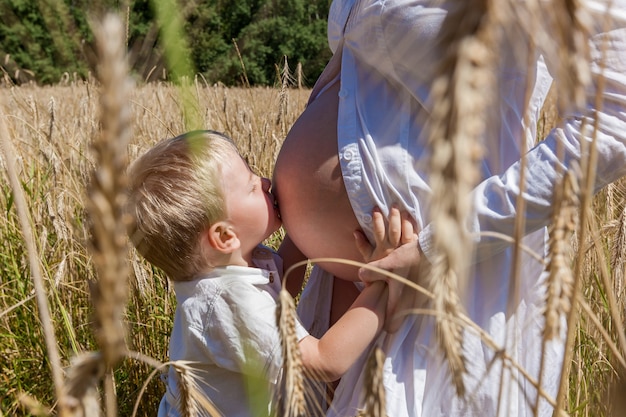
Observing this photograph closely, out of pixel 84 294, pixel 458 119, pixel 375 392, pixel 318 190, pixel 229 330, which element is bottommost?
pixel 84 294

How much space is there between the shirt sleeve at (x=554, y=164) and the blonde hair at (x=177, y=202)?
0.43 meters

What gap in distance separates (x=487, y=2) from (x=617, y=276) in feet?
3.98

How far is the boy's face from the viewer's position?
1.33 m

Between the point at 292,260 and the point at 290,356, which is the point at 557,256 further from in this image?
the point at 292,260

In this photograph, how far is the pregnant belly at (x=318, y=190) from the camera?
124cm

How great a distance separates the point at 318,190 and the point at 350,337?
10.4 inches

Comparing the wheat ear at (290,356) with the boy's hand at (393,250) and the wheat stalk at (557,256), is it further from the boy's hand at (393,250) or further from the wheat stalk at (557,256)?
the boy's hand at (393,250)

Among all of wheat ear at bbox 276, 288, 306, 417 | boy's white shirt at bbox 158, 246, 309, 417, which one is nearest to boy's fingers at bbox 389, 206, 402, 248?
boy's white shirt at bbox 158, 246, 309, 417

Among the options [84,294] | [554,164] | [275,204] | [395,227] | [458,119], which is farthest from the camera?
[84,294]

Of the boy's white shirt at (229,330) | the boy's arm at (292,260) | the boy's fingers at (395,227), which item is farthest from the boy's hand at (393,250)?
the boy's arm at (292,260)

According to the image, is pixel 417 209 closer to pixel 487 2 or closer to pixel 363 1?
pixel 363 1

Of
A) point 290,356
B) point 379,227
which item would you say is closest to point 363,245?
point 379,227

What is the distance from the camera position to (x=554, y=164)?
1039mm

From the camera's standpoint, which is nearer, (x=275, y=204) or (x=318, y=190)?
(x=318, y=190)
